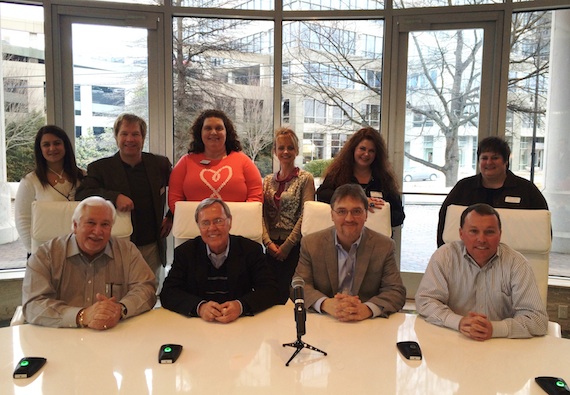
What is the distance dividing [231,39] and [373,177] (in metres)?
1.97

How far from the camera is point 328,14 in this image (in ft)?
12.8

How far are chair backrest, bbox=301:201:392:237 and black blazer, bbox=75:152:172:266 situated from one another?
3.34 feet

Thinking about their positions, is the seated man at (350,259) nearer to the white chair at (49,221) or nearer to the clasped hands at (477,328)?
the clasped hands at (477,328)

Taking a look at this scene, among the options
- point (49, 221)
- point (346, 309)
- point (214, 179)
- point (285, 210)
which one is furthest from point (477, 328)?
point (49, 221)

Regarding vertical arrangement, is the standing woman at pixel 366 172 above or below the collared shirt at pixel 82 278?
above

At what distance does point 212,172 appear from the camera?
9.40 ft

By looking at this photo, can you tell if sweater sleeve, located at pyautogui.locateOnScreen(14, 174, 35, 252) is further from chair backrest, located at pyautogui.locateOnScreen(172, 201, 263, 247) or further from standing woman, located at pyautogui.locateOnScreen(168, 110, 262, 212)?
chair backrest, located at pyautogui.locateOnScreen(172, 201, 263, 247)

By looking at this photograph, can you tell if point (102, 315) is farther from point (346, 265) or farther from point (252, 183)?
point (252, 183)

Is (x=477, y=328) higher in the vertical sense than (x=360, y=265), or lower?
lower

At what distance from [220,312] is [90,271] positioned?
65 centimetres

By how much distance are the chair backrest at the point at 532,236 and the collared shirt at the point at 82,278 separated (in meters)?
1.59

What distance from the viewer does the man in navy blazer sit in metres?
2.73

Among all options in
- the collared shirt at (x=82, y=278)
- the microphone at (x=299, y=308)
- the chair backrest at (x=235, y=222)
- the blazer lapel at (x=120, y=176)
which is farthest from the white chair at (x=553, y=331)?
the blazer lapel at (x=120, y=176)

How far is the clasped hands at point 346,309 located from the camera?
181 centimetres
